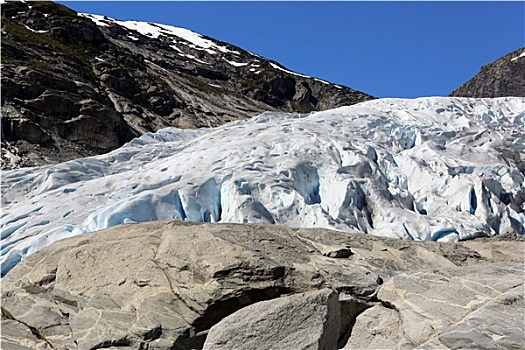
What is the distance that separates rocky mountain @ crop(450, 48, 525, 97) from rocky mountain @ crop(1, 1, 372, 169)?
64.1ft

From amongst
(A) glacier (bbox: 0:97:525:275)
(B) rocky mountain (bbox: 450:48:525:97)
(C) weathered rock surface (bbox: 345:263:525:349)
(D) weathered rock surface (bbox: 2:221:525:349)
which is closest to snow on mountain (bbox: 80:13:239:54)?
(B) rocky mountain (bbox: 450:48:525:97)

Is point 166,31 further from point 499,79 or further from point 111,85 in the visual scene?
point 499,79

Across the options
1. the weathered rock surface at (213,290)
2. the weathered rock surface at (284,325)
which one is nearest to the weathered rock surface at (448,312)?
the weathered rock surface at (213,290)

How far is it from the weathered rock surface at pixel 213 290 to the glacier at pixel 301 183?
4.88 meters

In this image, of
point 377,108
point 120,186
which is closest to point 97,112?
point 377,108

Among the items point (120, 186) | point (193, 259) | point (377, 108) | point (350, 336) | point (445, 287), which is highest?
point (377, 108)

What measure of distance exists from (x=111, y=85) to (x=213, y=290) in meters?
53.7

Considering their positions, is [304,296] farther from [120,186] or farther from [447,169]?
[447,169]

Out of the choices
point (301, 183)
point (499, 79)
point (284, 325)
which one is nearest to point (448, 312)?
point (284, 325)

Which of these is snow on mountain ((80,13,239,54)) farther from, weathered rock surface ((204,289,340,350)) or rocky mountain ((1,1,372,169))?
weathered rock surface ((204,289,340,350))

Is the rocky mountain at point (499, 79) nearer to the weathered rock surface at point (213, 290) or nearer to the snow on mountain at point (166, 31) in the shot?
the snow on mountain at point (166, 31)

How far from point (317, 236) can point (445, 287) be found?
220 centimetres

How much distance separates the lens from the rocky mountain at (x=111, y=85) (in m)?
37.5

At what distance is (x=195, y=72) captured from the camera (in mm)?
87438
